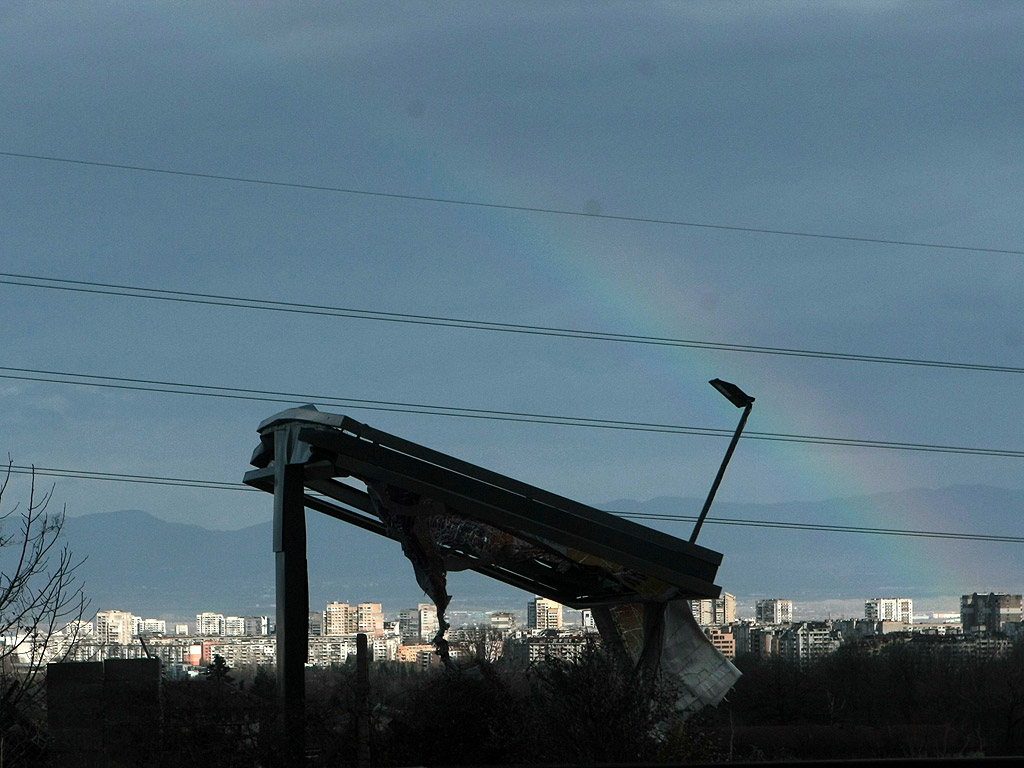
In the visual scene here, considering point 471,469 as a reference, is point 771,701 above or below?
below

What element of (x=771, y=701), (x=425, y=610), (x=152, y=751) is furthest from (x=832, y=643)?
(x=152, y=751)

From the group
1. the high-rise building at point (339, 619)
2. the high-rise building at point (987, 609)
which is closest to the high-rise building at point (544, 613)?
the high-rise building at point (339, 619)

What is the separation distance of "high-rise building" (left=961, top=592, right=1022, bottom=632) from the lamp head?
93.6 m

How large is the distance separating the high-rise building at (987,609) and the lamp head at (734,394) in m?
93.6

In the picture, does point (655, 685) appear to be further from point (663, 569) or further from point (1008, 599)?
point (1008, 599)

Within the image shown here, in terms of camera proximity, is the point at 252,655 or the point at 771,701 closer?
the point at 771,701

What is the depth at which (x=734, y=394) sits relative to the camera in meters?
28.2

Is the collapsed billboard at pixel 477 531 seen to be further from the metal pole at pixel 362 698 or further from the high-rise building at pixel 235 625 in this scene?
the high-rise building at pixel 235 625

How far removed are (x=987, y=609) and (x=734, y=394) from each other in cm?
9700

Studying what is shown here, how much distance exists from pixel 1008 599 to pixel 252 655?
69889mm

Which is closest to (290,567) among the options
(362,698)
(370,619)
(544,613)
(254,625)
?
(362,698)

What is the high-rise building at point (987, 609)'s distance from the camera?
112938mm

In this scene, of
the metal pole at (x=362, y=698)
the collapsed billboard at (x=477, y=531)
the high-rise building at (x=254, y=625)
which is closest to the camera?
the metal pole at (x=362, y=698)

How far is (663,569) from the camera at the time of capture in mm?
24344
